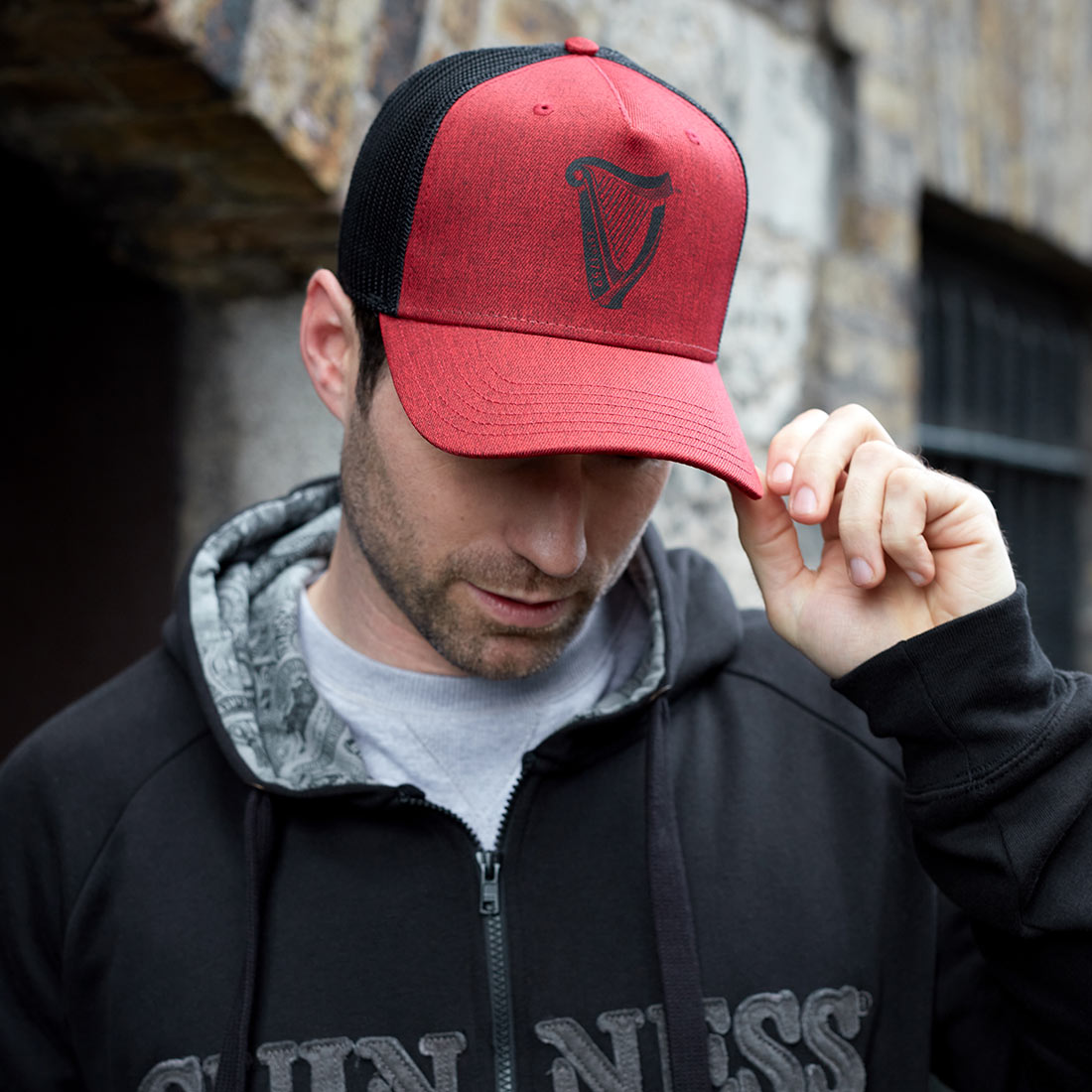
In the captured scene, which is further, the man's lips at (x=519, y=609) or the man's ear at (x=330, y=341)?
the man's ear at (x=330, y=341)

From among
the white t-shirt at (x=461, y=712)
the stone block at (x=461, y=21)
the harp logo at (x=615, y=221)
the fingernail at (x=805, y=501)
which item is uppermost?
the stone block at (x=461, y=21)

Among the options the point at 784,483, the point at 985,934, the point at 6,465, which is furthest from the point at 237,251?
the point at 985,934

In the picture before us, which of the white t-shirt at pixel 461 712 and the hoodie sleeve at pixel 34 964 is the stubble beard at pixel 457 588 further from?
the hoodie sleeve at pixel 34 964

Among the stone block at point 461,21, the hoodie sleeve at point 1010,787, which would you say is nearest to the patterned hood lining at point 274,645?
the hoodie sleeve at point 1010,787

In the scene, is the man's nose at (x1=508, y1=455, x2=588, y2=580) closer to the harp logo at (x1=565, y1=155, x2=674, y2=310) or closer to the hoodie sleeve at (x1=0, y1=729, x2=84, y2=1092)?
the harp logo at (x1=565, y1=155, x2=674, y2=310)

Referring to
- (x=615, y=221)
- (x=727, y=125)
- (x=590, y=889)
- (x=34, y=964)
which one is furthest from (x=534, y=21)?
(x=34, y=964)

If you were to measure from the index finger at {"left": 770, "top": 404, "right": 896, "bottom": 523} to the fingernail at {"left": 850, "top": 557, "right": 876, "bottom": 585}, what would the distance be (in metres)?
0.06

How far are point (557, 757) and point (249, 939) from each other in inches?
15.4

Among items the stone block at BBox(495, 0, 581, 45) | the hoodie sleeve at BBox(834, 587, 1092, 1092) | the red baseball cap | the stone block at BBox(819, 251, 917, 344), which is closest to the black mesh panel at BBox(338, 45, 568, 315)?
the red baseball cap

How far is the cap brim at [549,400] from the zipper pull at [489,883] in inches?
18.1

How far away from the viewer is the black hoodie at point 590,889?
4.03 ft

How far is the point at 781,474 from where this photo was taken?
131 cm

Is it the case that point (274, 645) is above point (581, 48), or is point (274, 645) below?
below

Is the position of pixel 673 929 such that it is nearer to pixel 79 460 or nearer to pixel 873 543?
pixel 873 543
